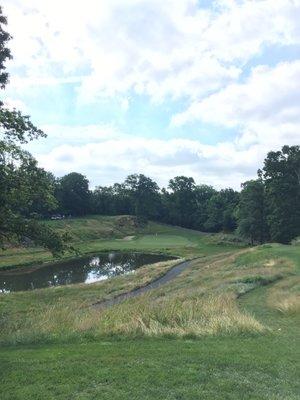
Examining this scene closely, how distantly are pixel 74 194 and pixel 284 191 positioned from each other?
80258 mm

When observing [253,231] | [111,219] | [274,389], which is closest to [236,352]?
[274,389]

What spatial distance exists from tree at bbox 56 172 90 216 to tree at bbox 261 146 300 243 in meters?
76.3

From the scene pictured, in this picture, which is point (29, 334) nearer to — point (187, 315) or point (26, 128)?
point (187, 315)

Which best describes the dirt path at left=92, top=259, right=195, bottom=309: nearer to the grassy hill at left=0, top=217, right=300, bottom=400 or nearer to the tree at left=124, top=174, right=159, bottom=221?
the grassy hill at left=0, top=217, right=300, bottom=400

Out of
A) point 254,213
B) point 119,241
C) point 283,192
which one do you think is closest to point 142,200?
point 119,241

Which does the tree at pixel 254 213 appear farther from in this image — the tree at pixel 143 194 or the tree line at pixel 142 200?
the tree at pixel 143 194

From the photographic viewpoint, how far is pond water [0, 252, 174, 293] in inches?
2001

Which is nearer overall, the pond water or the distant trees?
the pond water

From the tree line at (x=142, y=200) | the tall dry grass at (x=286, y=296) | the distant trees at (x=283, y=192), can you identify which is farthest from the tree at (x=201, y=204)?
the tall dry grass at (x=286, y=296)

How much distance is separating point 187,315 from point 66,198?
437ft

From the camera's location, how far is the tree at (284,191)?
7812 centimetres

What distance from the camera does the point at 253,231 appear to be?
292ft

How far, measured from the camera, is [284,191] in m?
79.3

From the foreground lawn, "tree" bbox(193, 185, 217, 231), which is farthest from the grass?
the foreground lawn
